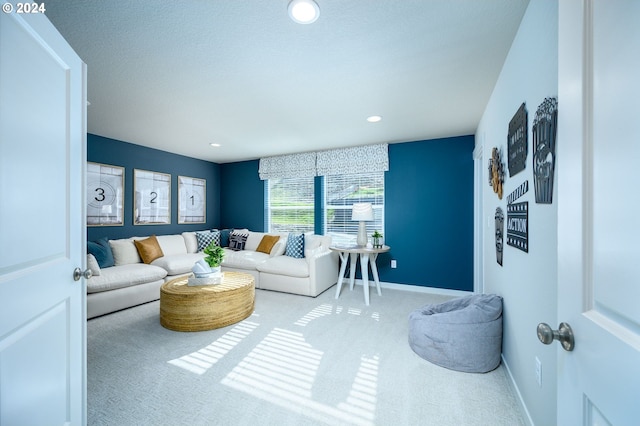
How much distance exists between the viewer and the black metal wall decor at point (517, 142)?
5.01 ft

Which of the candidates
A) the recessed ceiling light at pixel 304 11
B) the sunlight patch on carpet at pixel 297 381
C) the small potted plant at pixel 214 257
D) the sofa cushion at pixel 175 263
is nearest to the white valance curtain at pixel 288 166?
the sofa cushion at pixel 175 263

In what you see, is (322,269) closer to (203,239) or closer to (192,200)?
(203,239)

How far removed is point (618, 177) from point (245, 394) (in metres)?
2.07

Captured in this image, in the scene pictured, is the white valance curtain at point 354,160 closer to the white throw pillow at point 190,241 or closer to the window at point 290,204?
the window at point 290,204

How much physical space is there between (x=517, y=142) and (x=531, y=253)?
2.24 feet

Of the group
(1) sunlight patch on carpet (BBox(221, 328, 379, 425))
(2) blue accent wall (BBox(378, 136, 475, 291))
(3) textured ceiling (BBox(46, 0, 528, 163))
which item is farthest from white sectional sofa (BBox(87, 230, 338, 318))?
(3) textured ceiling (BBox(46, 0, 528, 163))

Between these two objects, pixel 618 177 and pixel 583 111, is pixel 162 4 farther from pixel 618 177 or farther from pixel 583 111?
pixel 618 177

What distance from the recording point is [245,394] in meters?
1.77

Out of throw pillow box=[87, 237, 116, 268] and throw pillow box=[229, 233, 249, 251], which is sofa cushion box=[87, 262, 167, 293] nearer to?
throw pillow box=[87, 237, 116, 268]

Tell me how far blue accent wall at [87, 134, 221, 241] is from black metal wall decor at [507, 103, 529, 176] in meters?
4.90

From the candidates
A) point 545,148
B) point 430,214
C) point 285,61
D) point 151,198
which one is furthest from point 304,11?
point 151,198

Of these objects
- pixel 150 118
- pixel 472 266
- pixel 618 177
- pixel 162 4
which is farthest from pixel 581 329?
pixel 150 118

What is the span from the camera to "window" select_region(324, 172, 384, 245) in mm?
4523

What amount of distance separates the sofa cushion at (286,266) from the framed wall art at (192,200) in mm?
2038
